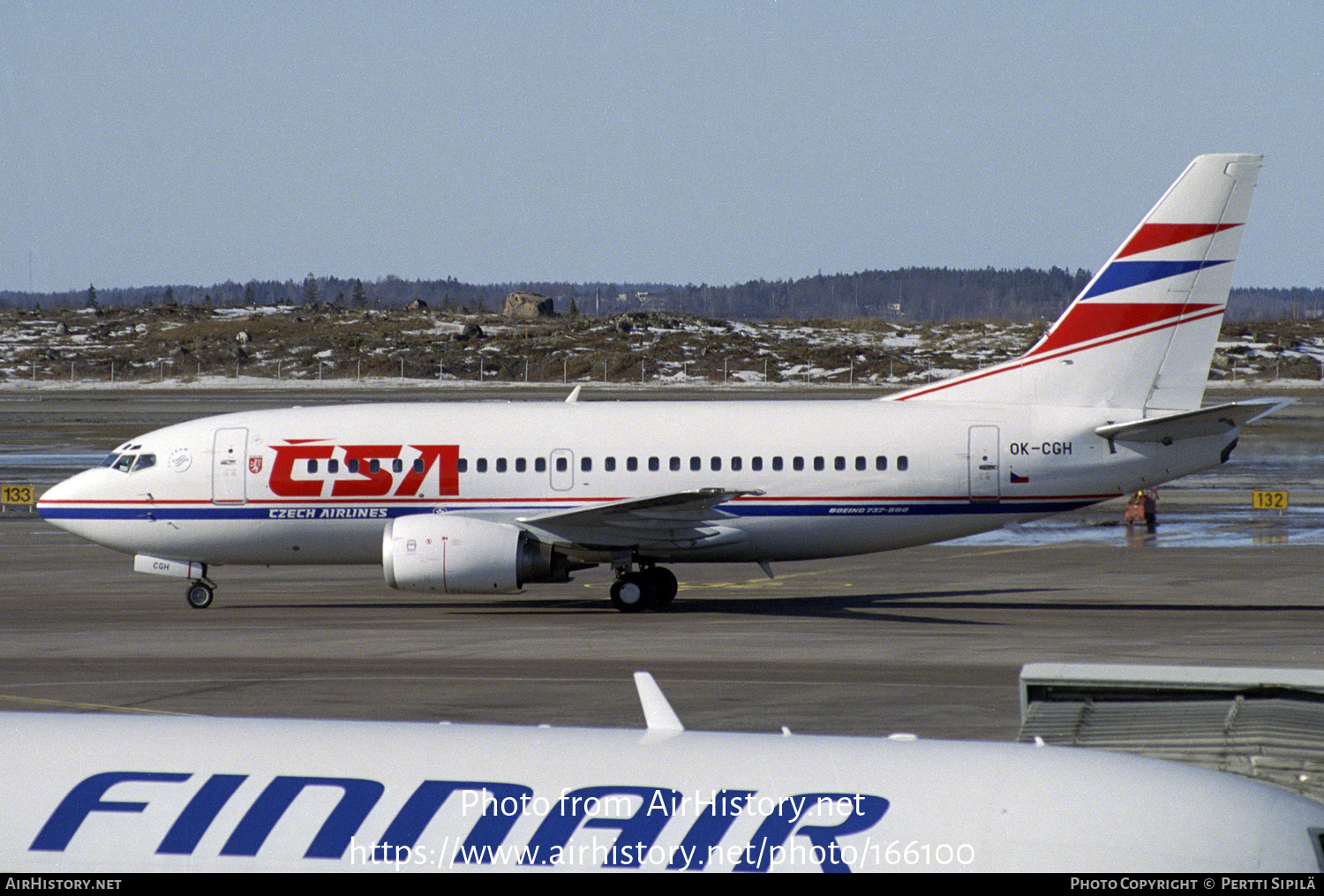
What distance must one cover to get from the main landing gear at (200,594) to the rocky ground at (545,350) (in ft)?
351

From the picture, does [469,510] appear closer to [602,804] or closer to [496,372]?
[602,804]

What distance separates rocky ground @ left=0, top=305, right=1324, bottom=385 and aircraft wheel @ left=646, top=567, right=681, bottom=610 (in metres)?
105

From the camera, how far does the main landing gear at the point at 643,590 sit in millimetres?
28469

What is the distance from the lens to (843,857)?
538cm

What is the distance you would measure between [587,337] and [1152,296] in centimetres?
13083

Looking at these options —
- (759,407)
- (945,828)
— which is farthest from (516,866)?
(759,407)

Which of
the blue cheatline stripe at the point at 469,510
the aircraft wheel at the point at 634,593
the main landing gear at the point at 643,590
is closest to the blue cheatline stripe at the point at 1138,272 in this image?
the blue cheatline stripe at the point at 469,510

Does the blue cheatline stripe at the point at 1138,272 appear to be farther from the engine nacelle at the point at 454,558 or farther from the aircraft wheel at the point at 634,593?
the engine nacelle at the point at 454,558

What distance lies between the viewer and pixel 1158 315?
2888 cm

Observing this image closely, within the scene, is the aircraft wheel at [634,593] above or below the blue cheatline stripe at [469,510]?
below

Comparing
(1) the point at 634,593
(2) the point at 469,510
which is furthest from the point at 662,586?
(2) the point at 469,510

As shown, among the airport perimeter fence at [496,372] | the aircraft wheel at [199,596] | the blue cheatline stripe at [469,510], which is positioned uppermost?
the blue cheatline stripe at [469,510]

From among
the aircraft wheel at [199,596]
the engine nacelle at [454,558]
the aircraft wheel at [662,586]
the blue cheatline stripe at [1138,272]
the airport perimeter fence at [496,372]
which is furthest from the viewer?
the airport perimeter fence at [496,372]

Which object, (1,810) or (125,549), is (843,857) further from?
(125,549)
